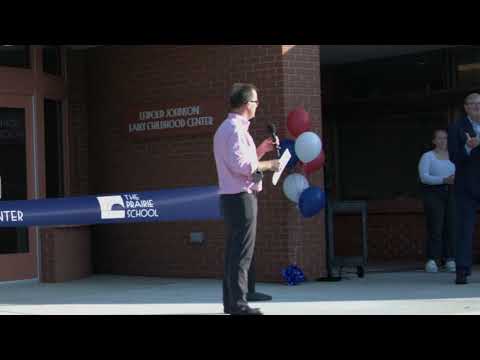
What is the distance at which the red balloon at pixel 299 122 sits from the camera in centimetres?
1200

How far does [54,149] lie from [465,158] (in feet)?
19.5

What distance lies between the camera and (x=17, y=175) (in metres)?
14.0

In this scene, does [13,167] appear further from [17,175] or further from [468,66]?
[468,66]

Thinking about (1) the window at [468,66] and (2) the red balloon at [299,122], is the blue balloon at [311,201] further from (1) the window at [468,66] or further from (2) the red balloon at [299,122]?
(1) the window at [468,66]

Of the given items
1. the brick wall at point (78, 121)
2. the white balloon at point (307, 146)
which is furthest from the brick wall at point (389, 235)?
the brick wall at point (78, 121)

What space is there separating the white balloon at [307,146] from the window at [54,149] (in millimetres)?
4171

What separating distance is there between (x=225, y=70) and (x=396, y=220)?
13.8ft

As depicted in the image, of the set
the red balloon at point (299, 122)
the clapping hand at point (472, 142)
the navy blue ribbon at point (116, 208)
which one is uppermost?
the red balloon at point (299, 122)

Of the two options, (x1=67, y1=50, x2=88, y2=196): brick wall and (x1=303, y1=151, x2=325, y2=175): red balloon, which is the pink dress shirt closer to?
(x1=303, y1=151, x2=325, y2=175): red balloon

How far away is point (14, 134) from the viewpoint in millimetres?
13906

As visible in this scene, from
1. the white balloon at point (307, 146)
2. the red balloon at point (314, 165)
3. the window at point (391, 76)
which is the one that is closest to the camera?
the white balloon at point (307, 146)

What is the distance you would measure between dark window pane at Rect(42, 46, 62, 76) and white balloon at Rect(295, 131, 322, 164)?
14.0 ft

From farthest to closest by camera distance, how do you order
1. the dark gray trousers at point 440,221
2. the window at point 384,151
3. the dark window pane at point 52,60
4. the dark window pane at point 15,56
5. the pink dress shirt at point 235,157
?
the window at point 384,151, the dark window pane at point 52,60, the dark window pane at point 15,56, the dark gray trousers at point 440,221, the pink dress shirt at point 235,157
